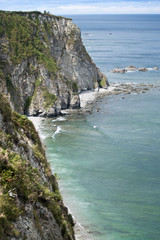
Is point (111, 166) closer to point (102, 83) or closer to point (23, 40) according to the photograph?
point (23, 40)

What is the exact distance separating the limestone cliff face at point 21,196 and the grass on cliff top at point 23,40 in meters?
72.0

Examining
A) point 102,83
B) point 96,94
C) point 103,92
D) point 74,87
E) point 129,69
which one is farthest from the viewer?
point 129,69

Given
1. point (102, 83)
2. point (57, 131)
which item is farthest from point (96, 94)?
point (57, 131)

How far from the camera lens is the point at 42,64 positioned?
329ft

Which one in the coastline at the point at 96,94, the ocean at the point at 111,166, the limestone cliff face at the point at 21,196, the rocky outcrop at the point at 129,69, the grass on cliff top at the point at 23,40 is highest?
the grass on cliff top at the point at 23,40

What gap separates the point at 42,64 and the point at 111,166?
49.8m

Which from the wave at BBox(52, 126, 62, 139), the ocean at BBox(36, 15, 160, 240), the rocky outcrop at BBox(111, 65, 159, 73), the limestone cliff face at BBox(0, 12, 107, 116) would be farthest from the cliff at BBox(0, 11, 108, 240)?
the rocky outcrop at BBox(111, 65, 159, 73)

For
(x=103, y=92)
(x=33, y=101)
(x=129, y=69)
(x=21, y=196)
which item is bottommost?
(x=103, y=92)

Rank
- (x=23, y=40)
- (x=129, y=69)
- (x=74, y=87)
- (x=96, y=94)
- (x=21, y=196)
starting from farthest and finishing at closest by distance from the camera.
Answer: (x=129, y=69)
(x=96, y=94)
(x=74, y=87)
(x=23, y=40)
(x=21, y=196)

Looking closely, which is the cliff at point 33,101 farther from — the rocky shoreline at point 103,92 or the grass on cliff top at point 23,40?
the rocky shoreline at point 103,92

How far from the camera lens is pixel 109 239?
132ft

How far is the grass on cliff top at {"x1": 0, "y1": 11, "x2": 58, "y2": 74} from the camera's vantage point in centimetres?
9681

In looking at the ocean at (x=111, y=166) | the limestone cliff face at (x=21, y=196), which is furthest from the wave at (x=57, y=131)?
the limestone cliff face at (x=21, y=196)

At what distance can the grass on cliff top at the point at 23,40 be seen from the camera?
96812mm
